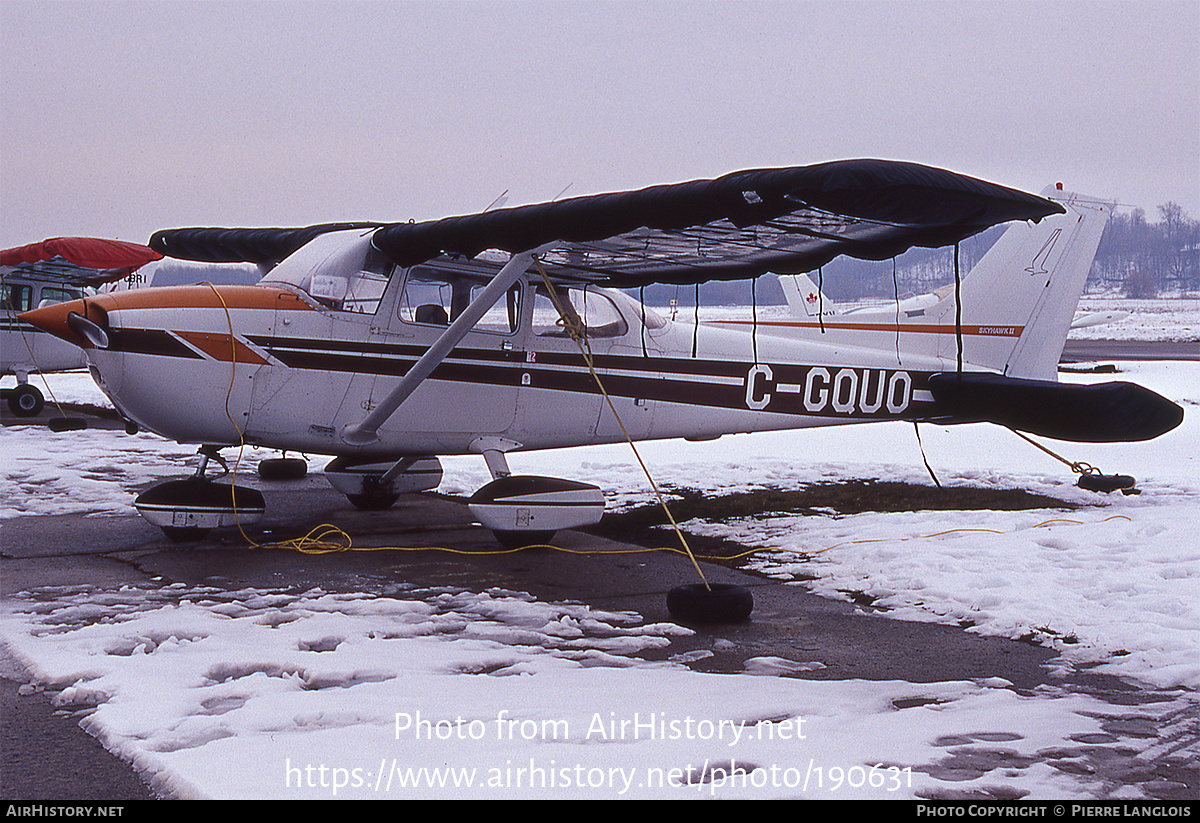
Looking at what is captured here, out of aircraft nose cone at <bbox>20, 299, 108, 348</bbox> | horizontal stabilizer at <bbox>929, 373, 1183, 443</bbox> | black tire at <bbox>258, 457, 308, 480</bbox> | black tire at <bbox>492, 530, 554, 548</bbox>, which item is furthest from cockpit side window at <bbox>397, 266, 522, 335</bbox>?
black tire at <bbox>258, 457, 308, 480</bbox>

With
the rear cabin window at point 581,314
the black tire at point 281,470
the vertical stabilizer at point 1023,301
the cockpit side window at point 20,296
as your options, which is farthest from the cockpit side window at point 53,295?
the vertical stabilizer at point 1023,301

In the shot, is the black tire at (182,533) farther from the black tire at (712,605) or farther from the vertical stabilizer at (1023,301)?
the vertical stabilizer at (1023,301)

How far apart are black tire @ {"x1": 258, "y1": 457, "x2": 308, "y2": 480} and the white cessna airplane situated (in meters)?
5.97

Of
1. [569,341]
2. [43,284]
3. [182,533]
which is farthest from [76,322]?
[43,284]

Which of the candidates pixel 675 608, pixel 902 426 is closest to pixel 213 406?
pixel 675 608

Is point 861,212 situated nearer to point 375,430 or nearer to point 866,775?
point 866,775

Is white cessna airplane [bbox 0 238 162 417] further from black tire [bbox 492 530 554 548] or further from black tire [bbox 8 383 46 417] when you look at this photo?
black tire [bbox 492 530 554 548]

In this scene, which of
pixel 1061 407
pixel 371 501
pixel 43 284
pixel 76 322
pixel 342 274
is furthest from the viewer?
pixel 43 284

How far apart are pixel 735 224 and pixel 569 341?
2.72 m

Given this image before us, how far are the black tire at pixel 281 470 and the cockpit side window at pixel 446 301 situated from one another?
4.02 metres

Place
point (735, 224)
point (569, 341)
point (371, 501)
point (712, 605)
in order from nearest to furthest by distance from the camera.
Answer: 1. point (712, 605)
2. point (735, 224)
3. point (569, 341)
4. point (371, 501)

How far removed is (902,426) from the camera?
643 inches

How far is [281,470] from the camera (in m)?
10.8

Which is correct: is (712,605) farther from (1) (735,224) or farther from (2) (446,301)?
(2) (446,301)
